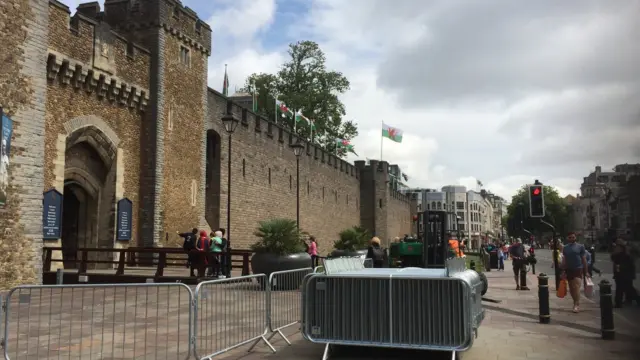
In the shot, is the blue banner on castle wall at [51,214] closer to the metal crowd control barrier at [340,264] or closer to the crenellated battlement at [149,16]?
the crenellated battlement at [149,16]

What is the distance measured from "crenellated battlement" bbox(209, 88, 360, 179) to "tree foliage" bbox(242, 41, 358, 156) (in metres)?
5.26

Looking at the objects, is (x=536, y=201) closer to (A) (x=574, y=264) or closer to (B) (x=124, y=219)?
(A) (x=574, y=264)

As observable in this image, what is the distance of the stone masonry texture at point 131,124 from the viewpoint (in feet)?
43.5

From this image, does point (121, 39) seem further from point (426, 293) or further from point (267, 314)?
point (426, 293)

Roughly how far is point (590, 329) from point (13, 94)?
1232 cm

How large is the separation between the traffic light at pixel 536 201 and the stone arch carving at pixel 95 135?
12.3 metres

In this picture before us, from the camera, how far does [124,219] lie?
→ 59.2 feet

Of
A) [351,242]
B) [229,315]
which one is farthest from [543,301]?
[351,242]

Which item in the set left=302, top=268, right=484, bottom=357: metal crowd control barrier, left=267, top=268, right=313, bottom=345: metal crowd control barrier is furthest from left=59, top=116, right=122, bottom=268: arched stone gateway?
left=302, top=268, right=484, bottom=357: metal crowd control barrier

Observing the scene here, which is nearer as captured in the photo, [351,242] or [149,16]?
[351,242]

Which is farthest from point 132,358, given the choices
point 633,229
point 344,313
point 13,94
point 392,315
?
point 13,94

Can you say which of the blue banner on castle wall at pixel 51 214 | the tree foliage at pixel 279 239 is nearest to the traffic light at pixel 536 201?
the tree foliage at pixel 279 239

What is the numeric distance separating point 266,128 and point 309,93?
18.1 meters

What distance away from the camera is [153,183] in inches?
751
